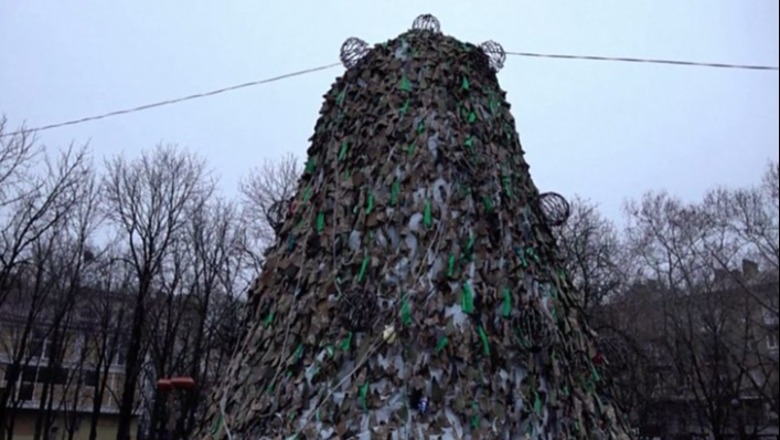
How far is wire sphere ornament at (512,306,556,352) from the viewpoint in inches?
160

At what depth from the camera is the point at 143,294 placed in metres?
16.9

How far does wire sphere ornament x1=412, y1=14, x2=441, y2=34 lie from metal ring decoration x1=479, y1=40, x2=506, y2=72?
0.41 m

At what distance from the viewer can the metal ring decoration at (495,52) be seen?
5.73m

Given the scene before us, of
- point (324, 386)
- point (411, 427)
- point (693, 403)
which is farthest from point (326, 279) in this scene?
point (693, 403)

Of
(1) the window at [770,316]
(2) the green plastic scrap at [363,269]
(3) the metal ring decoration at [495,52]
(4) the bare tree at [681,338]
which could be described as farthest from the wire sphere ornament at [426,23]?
(4) the bare tree at [681,338]

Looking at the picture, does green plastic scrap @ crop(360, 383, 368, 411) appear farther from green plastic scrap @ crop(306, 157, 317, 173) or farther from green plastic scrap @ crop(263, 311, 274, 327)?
green plastic scrap @ crop(306, 157, 317, 173)

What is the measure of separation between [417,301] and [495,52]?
105 inches

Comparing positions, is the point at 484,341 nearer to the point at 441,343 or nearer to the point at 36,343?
the point at 441,343

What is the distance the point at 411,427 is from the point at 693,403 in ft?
54.2

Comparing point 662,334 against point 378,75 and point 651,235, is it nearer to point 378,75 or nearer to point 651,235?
point 651,235

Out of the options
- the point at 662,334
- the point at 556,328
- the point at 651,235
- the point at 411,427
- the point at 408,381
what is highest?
the point at 651,235

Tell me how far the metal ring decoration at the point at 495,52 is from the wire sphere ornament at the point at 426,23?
16.1 inches

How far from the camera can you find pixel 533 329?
412 cm

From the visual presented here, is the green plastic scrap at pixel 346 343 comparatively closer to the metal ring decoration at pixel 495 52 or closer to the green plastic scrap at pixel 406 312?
the green plastic scrap at pixel 406 312
